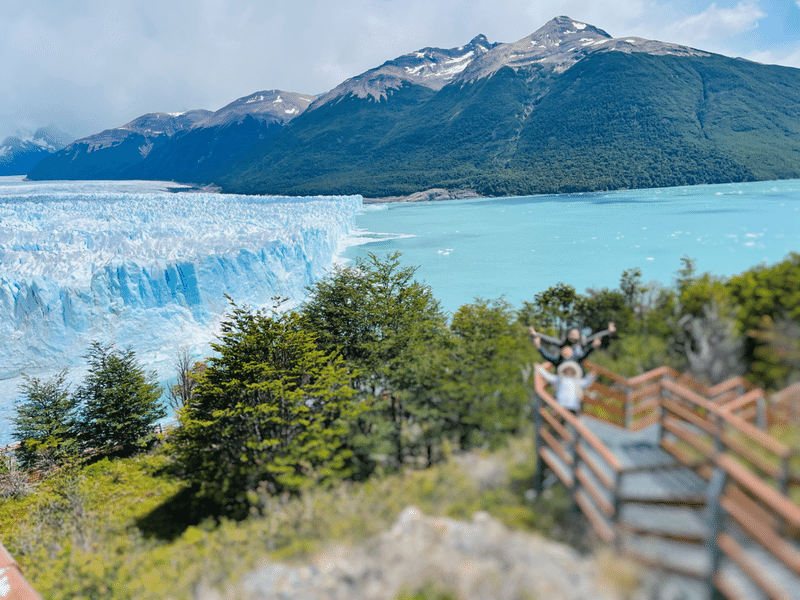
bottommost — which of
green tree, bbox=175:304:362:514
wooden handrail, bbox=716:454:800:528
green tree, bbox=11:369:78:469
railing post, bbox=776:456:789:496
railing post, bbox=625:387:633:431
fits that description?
green tree, bbox=11:369:78:469

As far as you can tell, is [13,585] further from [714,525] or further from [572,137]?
[572,137]

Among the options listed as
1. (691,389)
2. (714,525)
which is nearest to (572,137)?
(691,389)

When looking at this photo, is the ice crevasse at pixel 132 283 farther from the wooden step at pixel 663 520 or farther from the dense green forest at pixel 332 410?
the wooden step at pixel 663 520

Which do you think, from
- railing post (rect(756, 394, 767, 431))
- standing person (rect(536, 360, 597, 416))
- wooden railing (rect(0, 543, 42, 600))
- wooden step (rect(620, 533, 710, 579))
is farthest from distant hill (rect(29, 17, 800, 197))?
wooden railing (rect(0, 543, 42, 600))

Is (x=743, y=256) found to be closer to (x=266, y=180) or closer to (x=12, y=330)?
(x=12, y=330)

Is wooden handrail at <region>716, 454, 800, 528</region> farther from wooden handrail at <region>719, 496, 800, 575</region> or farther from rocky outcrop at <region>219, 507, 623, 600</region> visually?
rocky outcrop at <region>219, 507, 623, 600</region>

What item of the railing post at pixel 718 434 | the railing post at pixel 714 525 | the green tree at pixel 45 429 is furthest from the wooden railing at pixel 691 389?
the green tree at pixel 45 429
